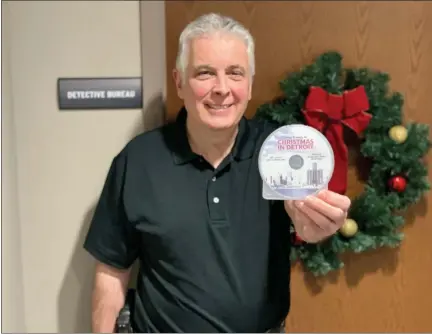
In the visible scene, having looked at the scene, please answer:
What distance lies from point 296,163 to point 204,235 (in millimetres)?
302

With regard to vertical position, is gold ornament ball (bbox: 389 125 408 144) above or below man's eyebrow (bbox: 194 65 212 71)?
below

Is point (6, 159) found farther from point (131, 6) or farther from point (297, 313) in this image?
point (297, 313)

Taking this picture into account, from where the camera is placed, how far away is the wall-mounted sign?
5.49ft

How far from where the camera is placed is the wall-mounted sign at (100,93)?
5.49 ft

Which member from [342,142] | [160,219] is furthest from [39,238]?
[342,142]

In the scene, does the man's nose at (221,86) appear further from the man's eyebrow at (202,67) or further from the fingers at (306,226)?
the fingers at (306,226)

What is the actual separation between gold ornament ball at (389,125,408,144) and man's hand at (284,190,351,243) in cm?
37

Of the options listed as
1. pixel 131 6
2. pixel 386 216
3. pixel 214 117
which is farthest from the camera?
pixel 131 6

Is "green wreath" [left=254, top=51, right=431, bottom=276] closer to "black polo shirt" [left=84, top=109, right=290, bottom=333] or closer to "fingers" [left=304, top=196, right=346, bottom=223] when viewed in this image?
"black polo shirt" [left=84, top=109, right=290, bottom=333]

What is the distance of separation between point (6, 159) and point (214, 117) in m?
0.61

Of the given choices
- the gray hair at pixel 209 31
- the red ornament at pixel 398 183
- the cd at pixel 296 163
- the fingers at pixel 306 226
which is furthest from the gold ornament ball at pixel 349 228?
the gray hair at pixel 209 31

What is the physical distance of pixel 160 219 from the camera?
Result: 141 cm

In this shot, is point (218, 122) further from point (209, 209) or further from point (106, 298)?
point (106, 298)

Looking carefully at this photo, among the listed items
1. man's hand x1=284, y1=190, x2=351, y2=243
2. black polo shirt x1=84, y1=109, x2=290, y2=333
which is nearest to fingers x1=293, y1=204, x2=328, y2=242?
man's hand x1=284, y1=190, x2=351, y2=243
